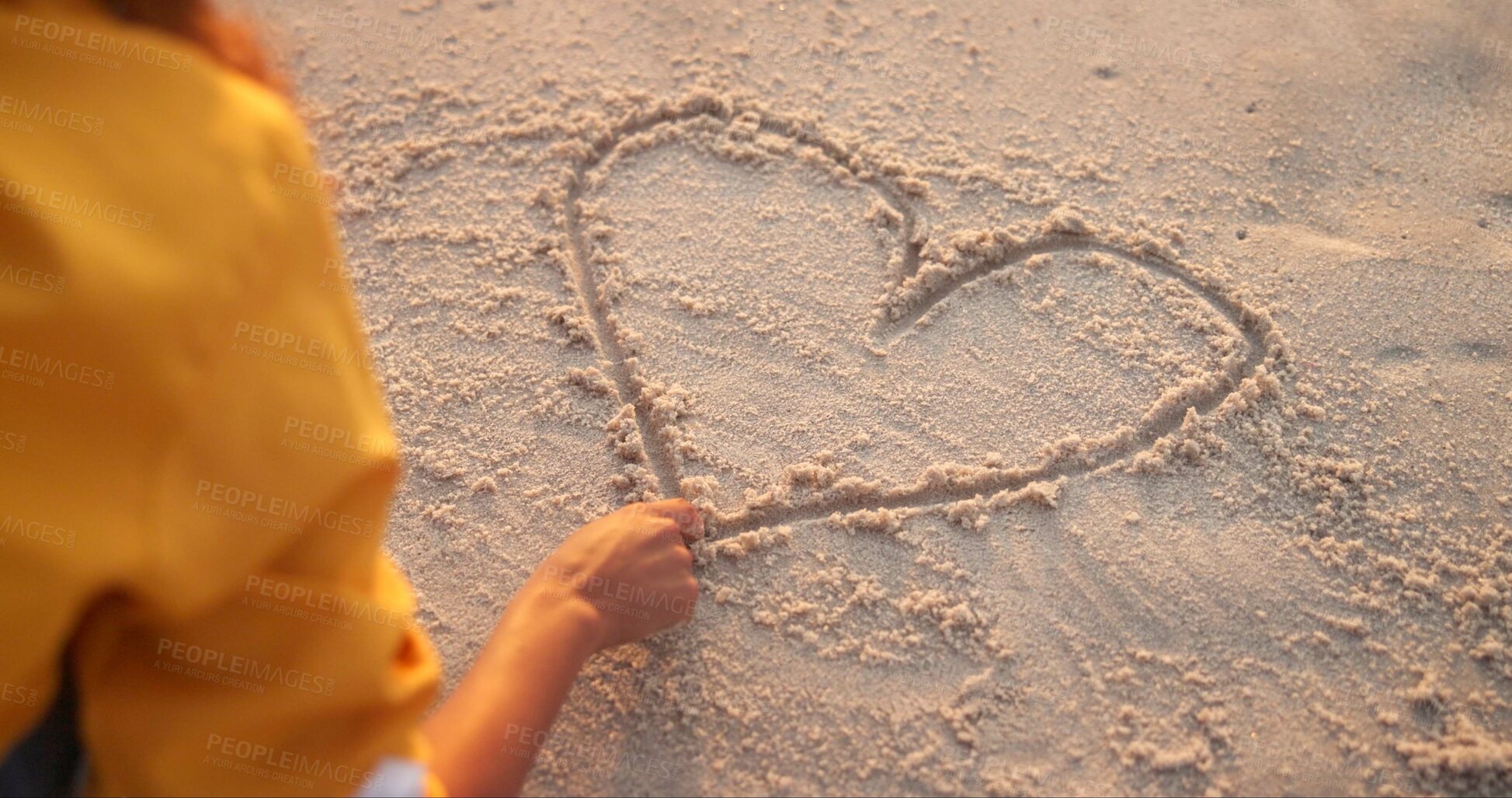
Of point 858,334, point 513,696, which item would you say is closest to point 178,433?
point 513,696

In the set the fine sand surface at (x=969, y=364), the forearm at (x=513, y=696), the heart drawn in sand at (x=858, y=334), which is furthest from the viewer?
the heart drawn in sand at (x=858, y=334)

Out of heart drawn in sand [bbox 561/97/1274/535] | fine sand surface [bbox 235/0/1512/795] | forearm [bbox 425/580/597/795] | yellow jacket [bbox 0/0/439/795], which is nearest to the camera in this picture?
yellow jacket [bbox 0/0/439/795]

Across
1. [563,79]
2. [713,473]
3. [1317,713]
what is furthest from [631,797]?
[563,79]

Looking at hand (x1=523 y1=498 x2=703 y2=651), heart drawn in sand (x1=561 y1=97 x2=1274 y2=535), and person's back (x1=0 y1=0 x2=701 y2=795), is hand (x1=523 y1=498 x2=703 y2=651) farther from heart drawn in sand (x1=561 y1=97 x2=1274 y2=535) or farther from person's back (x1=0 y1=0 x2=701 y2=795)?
person's back (x1=0 y1=0 x2=701 y2=795)

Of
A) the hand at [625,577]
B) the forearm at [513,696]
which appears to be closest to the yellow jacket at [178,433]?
the forearm at [513,696]

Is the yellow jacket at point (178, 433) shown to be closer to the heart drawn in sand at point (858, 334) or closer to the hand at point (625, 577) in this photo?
the hand at point (625, 577)

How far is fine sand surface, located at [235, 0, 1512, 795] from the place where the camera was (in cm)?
152

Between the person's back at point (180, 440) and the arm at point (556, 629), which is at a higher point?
the person's back at point (180, 440)

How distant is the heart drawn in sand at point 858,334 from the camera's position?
1.76 metres

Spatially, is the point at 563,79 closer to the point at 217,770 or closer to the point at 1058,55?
the point at 1058,55

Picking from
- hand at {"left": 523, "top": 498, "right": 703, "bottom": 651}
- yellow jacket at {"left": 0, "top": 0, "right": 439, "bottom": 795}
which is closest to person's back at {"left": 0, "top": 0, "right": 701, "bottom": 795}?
yellow jacket at {"left": 0, "top": 0, "right": 439, "bottom": 795}

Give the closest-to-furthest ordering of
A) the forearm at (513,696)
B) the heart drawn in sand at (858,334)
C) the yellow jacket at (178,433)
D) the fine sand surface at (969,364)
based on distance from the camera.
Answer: the yellow jacket at (178,433) < the forearm at (513,696) < the fine sand surface at (969,364) < the heart drawn in sand at (858,334)

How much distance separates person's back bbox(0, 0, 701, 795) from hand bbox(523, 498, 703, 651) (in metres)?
0.40

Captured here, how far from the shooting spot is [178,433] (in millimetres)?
952
